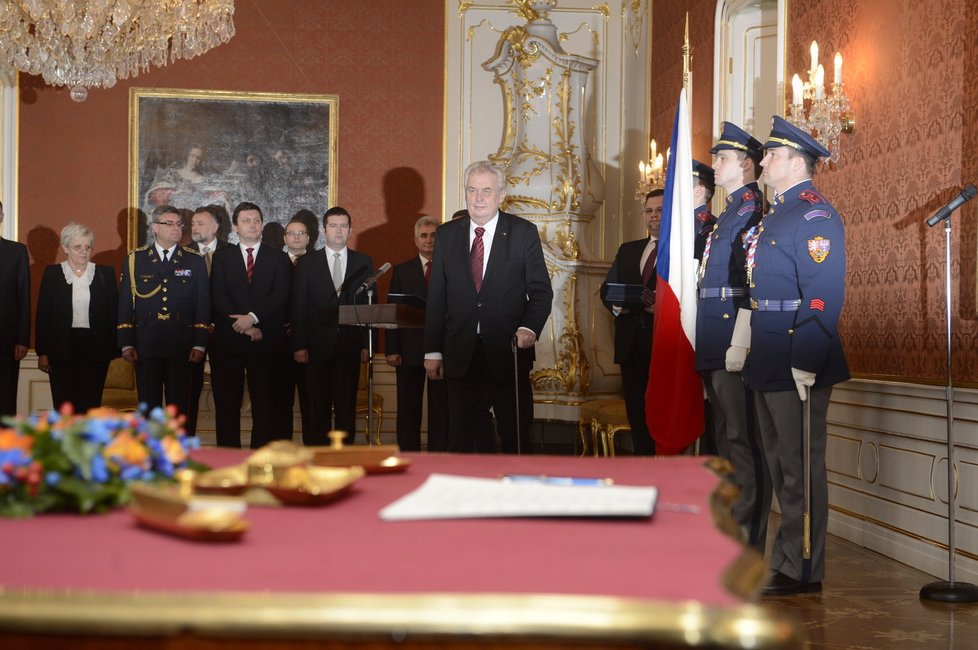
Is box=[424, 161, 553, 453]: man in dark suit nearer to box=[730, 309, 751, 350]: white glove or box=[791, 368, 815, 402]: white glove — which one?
box=[730, 309, 751, 350]: white glove

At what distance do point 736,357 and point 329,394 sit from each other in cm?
311

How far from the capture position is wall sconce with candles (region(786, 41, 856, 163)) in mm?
5195

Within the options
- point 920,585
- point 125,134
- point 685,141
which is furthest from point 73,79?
point 920,585

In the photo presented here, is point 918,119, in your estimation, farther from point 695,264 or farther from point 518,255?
point 518,255

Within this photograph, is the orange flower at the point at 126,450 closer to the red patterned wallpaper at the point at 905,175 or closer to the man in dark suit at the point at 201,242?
the red patterned wallpaper at the point at 905,175

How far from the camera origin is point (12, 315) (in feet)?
22.1

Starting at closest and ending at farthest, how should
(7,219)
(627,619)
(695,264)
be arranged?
1. (627,619)
2. (695,264)
3. (7,219)

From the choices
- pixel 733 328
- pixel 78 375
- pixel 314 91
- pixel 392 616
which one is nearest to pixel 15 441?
pixel 392 616

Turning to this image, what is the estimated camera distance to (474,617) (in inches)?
37.7

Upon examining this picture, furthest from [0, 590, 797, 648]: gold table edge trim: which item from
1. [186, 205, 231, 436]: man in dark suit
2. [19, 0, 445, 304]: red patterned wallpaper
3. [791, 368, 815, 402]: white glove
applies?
[19, 0, 445, 304]: red patterned wallpaper

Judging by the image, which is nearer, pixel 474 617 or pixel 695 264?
pixel 474 617

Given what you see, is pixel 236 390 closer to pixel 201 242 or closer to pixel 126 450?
pixel 201 242

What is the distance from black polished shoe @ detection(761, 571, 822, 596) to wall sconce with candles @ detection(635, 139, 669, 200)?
4037 millimetres

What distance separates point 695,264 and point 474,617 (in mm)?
4201
